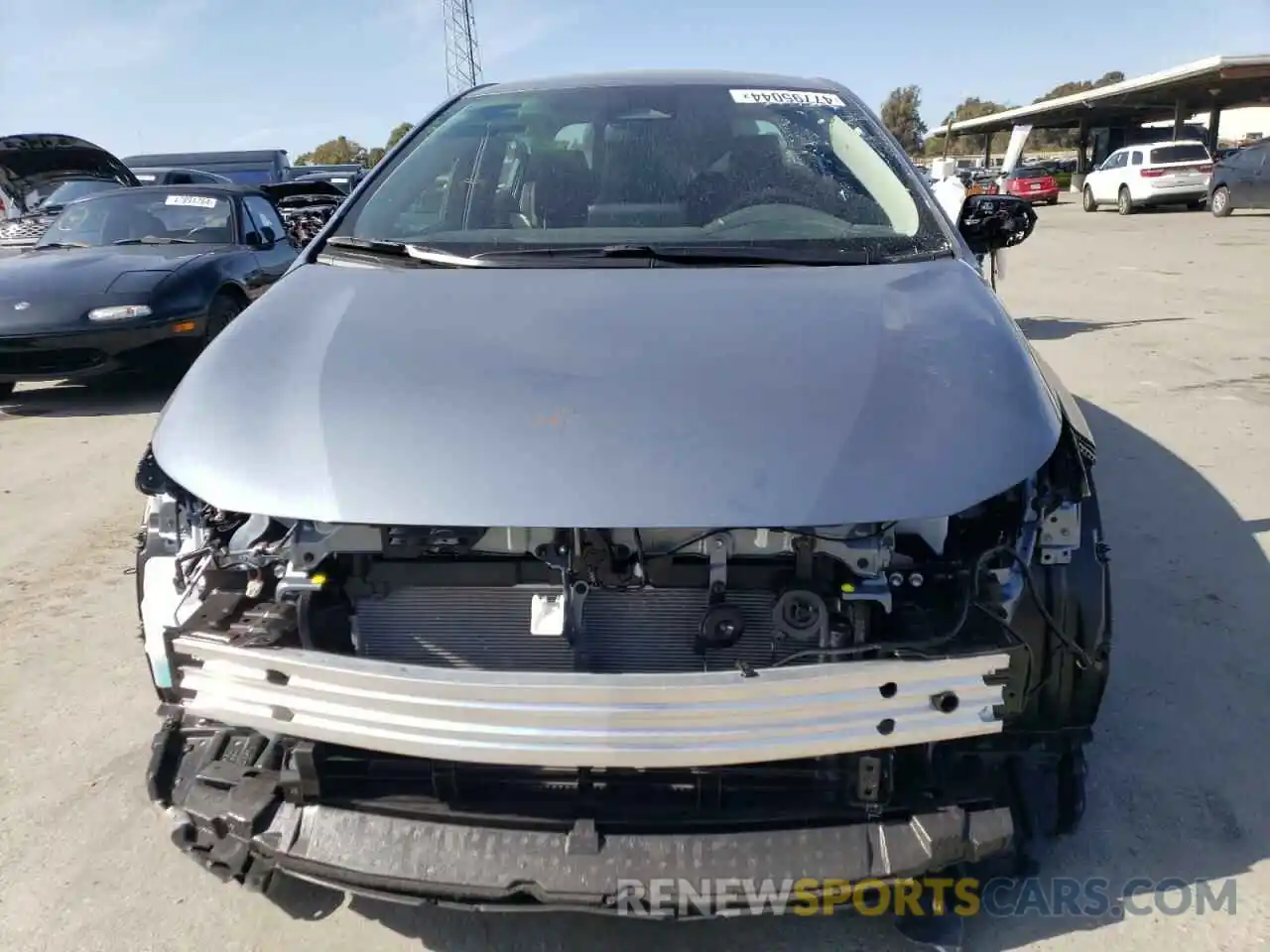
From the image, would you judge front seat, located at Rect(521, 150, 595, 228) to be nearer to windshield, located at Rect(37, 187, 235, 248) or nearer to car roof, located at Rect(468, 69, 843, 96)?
car roof, located at Rect(468, 69, 843, 96)

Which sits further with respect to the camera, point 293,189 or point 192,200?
point 293,189

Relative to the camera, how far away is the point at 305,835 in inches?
73.0

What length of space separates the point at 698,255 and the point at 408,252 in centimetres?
77

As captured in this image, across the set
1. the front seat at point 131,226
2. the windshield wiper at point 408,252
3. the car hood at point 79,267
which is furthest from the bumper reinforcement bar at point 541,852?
the front seat at point 131,226

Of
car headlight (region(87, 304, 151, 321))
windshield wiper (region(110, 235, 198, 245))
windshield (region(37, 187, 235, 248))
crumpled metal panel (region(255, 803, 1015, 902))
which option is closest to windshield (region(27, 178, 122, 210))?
windshield (region(37, 187, 235, 248))

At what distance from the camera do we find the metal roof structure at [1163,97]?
29547 mm

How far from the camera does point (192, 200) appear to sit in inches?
309

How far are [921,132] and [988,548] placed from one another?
93173 mm

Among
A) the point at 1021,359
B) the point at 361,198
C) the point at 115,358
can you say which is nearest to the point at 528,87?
the point at 361,198

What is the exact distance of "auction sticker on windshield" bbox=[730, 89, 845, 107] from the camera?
10.4 ft

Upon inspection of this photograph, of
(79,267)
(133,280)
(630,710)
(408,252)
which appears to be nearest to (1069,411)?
(630,710)

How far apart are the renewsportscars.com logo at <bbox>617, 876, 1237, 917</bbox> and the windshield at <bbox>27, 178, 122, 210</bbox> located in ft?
34.3

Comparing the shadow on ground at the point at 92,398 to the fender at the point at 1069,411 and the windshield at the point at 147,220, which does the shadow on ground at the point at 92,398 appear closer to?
the windshield at the point at 147,220

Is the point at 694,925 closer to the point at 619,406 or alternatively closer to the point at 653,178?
the point at 619,406
